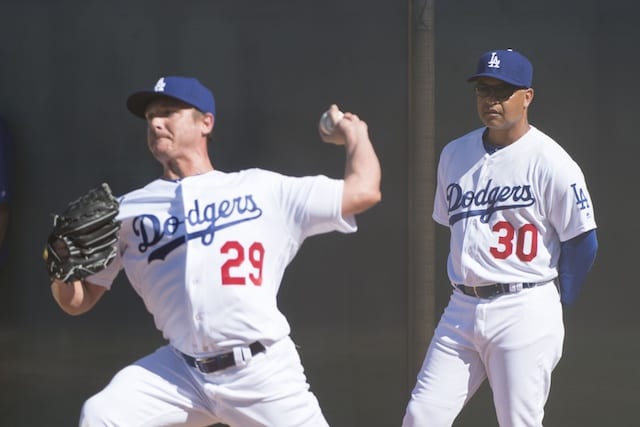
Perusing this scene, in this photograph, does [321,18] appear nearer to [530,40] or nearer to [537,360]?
[530,40]

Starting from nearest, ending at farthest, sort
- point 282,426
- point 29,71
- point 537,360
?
point 282,426 < point 537,360 < point 29,71

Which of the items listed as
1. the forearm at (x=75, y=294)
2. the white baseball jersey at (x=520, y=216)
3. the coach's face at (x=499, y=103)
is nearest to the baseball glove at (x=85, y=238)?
the forearm at (x=75, y=294)

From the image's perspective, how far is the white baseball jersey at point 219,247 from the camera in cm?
349

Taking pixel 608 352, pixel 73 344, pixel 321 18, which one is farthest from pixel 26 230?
pixel 608 352

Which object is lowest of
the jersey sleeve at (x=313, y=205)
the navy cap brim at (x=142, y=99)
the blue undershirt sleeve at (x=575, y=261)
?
the blue undershirt sleeve at (x=575, y=261)

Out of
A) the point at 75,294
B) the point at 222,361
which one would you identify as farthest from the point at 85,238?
the point at 222,361

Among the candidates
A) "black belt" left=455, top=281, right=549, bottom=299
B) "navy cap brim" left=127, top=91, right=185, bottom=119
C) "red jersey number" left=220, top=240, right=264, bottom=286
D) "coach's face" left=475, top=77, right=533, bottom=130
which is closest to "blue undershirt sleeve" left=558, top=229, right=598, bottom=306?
"black belt" left=455, top=281, right=549, bottom=299

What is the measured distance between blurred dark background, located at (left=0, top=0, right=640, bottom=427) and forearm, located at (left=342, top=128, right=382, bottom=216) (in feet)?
6.74

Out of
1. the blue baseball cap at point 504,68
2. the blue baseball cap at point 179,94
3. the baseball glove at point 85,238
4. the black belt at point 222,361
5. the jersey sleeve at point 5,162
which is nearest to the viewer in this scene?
the baseball glove at point 85,238

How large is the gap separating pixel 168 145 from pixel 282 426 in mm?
941

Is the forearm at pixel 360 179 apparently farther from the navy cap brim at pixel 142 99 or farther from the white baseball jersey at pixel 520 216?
the white baseball jersey at pixel 520 216

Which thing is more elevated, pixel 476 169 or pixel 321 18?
pixel 321 18

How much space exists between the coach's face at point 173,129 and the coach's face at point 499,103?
132 cm

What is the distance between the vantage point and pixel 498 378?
14.4 ft
